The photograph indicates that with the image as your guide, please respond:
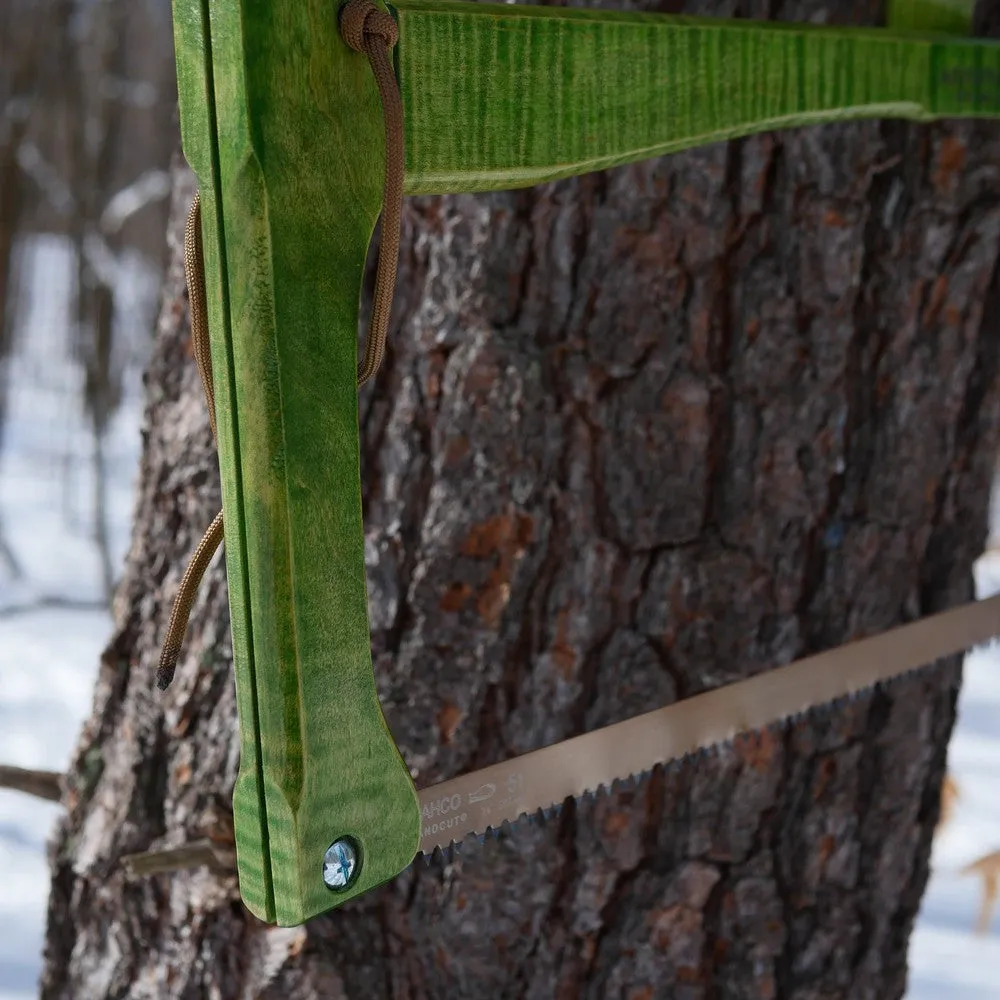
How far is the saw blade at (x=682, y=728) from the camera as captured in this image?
979 mm

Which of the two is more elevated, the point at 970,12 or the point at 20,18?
the point at 20,18

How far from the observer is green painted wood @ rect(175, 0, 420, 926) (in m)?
0.71

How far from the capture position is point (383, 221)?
79 cm

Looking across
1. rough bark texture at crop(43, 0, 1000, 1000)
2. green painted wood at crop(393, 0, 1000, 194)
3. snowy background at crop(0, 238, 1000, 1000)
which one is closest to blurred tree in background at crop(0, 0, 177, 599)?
snowy background at crop(0, 238, 1000, 1000)

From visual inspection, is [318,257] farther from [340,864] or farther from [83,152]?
[83,152]

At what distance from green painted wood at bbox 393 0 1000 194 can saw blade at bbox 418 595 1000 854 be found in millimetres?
462

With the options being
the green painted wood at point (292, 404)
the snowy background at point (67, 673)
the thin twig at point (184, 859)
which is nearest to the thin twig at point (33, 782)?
the thin twig at point (184, 859)

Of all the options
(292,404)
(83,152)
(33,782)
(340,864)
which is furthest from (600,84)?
(83,152)

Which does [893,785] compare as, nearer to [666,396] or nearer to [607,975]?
[607,975]

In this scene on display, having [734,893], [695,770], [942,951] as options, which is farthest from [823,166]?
[942,951]

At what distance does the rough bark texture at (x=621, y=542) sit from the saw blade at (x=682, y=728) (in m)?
0.03

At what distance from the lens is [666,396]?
1.17 meters

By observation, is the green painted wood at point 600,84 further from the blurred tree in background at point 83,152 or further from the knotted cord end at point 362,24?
the blurred tree in background at point 83,152

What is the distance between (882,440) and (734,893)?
48 cm
